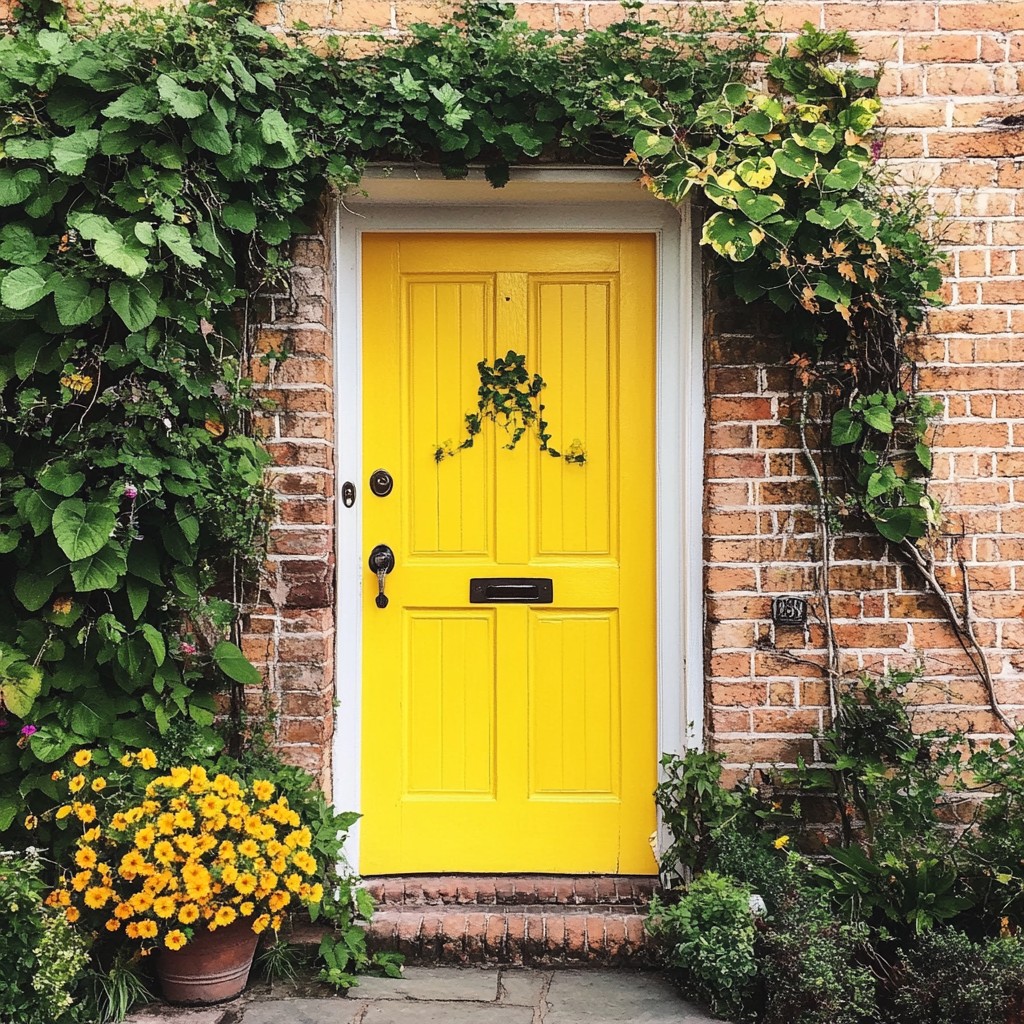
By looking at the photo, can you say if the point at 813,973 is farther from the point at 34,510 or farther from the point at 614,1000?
the point at 34,510

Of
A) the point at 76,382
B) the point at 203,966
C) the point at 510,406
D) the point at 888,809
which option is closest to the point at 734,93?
the point at 510,406

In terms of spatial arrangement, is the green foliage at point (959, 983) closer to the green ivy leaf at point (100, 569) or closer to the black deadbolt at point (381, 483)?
the black deadbolt at point (381, 483)

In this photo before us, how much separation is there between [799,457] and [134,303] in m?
2.11

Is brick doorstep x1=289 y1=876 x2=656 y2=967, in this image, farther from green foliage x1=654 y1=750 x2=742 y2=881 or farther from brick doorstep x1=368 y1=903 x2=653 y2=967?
green foliage x1=654 y1=750 x2=742 y2=881

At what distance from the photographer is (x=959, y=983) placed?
2.47 meters

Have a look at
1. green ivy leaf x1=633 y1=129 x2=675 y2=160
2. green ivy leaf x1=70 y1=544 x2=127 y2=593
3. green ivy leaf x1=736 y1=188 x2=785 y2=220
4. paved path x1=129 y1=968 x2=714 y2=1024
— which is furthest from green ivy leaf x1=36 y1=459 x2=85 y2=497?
green ivy leaf x1=736 y1=188 x2=785 y2=220

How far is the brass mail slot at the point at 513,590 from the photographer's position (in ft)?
10.9

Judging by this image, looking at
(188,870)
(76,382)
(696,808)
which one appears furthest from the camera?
(696,808)

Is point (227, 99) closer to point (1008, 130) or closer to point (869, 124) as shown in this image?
point (869, 124)

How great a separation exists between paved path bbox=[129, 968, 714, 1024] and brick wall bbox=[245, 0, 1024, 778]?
72cm

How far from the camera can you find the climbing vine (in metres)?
2.76

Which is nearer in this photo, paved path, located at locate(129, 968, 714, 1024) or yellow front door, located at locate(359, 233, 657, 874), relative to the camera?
paved path, located at locate(129, 968, 714, 1024)

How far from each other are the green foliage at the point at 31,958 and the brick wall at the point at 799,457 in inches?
33.0

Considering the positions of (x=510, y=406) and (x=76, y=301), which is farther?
(x=510, y=406)
